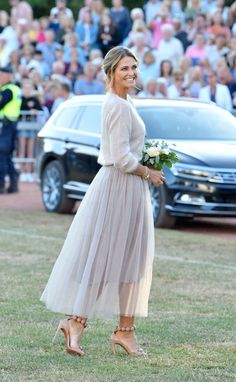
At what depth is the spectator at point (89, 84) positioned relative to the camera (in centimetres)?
2394

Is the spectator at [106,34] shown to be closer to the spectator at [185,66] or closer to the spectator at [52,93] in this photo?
the spectator at [52,93]

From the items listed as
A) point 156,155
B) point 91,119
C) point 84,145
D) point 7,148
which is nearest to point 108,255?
point 156,155

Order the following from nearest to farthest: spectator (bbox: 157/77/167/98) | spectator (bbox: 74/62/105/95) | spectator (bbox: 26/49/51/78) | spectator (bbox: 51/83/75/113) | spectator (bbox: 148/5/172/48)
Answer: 1. spectator (bbox: 157/77/167/98)
2. spectator (bbox: 51/83/75/113)
3. spectator (bbox: 74/62/105/95)
4. spectator (bbox: 148/5/172/48)
5. spectator (bbox: 26/49/51/78)

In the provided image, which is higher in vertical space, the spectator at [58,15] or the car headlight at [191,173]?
the spectator at [58,15]

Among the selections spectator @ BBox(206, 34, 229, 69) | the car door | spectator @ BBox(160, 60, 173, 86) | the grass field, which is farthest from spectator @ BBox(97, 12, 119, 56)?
the grass field

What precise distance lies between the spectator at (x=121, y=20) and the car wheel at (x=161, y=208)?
10655 mm

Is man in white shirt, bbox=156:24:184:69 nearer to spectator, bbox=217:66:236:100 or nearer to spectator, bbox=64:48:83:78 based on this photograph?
spectator, bbox=64:48:83:78

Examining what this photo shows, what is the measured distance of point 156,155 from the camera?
27.0 ft

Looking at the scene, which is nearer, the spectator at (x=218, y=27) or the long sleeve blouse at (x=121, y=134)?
the long sleeve blouse at (x=121, y=134)

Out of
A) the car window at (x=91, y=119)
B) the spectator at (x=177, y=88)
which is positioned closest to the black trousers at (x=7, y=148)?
the spectator at (x=177, y=88)

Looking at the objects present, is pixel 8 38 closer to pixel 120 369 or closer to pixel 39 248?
pixel 39 248

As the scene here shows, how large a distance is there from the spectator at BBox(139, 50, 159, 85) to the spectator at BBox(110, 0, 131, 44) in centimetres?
284

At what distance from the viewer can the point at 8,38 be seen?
92.2ft

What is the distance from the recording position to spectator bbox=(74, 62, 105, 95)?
78.5 feet
